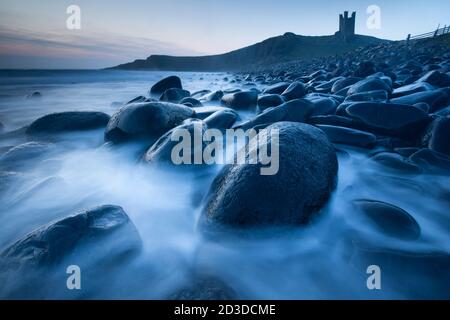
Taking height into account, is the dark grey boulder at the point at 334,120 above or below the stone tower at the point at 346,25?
below

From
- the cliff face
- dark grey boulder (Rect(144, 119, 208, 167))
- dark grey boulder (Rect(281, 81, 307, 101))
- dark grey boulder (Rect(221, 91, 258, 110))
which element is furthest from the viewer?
the cliff face

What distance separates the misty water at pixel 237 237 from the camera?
4.60 feet

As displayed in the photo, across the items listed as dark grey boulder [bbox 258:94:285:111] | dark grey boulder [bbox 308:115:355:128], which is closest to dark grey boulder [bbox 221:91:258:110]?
dark grey boulder [bbox 258:94:285:111]

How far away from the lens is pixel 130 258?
5.20 ft

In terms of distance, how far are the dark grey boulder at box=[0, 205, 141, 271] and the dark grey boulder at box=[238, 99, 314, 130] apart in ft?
8.21

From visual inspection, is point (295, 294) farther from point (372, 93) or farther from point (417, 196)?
point (372, 93)

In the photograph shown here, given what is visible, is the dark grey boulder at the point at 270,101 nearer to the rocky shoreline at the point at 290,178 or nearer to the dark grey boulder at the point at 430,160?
the rocky shoreline at the point at 290,178

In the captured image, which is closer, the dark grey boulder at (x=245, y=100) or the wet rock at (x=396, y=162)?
the wet rock at (x=396, y=162)

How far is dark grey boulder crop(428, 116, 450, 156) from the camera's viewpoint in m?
2.57

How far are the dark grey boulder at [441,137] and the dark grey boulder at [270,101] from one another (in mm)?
3011

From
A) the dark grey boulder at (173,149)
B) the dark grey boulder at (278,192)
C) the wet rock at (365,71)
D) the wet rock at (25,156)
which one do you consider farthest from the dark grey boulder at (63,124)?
the wet rock at (365,71)

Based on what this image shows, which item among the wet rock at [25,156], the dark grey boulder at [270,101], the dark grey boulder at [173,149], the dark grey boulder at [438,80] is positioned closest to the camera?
the dark grey boulder at [173,149]

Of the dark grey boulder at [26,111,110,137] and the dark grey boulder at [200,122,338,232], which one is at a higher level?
the dark grey boulder at [26,111,110,137]

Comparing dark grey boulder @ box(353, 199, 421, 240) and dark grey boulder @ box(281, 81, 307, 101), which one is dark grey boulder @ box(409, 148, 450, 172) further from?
dark grey boulder @ box(281, 81, 307, 101)
